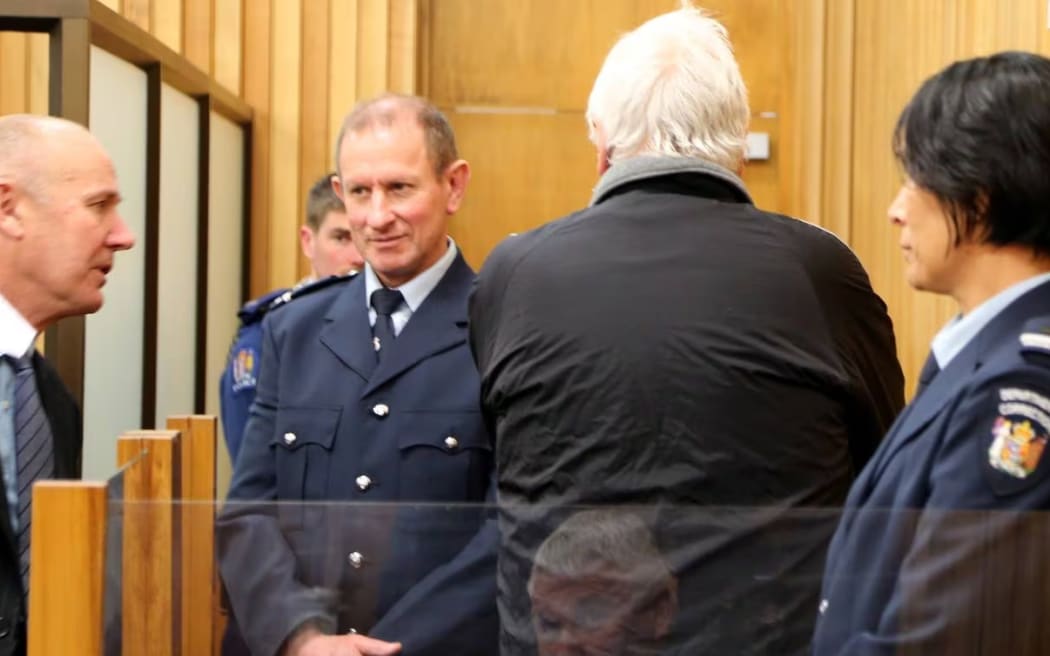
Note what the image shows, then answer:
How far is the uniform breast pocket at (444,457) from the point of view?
2285 millimetres

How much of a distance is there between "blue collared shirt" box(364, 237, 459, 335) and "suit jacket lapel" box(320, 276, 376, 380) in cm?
2

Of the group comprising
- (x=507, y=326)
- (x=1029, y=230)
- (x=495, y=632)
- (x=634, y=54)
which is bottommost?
(x=495, y=632)

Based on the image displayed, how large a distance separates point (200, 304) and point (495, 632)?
3.13 m

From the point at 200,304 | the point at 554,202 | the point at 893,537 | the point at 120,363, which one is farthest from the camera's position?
the point at 554,202

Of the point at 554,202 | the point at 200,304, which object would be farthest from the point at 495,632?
the point at 554,202

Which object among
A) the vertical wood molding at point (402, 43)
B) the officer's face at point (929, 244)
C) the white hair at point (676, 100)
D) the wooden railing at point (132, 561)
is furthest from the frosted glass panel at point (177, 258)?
the officer's face at point (929, 244)

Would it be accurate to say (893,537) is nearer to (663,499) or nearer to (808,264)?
(663,499)

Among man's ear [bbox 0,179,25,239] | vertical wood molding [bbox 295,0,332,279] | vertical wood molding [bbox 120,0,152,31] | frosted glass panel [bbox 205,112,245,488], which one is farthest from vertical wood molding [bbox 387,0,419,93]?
man's ear [bbox 0,179,25,239]

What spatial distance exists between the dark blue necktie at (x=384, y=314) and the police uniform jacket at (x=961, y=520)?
40.4 inches

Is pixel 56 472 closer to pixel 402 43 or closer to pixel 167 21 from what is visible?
pixel 167 21

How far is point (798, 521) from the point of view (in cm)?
162

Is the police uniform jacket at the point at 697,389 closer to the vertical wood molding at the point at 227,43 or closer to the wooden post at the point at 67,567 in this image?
the wooden post at the point at 67,567

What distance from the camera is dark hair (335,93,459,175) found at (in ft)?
8.29

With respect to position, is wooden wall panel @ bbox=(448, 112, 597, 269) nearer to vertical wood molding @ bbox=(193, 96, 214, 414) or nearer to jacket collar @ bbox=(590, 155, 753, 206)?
vertical wood molding @ bbox=(193, 96, 214, 414)
